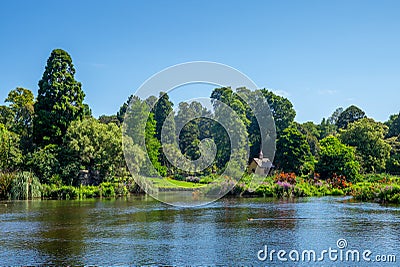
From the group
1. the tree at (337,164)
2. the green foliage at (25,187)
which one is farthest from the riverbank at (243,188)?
the tree at (337,164)

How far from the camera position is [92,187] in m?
37.8

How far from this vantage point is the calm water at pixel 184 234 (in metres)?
13.3

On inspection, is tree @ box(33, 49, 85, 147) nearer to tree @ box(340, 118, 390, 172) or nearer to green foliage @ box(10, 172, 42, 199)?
green foliage @ box(10, 172, 42, 199)

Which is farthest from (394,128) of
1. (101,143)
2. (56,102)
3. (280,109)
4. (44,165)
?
(44,165)

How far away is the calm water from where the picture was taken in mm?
13293

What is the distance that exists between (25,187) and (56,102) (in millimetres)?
10175

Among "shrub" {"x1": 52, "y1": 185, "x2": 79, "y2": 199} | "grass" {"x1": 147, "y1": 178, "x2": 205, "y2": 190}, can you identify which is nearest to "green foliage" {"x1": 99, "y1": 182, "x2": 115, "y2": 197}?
"shrub" {"x1": 52, "y1": 185, "x2": 79, "y2": 199}

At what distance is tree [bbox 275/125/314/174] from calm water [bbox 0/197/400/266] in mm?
24141

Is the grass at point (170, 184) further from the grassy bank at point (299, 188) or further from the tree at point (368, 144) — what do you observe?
the tree at point (368, 144)

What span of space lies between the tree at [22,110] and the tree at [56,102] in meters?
4.72

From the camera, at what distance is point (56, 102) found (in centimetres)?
4147

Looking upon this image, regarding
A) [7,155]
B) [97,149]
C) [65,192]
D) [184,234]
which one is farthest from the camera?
[97,149]

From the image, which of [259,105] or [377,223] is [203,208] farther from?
[259,105]

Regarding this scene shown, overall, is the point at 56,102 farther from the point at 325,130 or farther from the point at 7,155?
the point at 325,130
